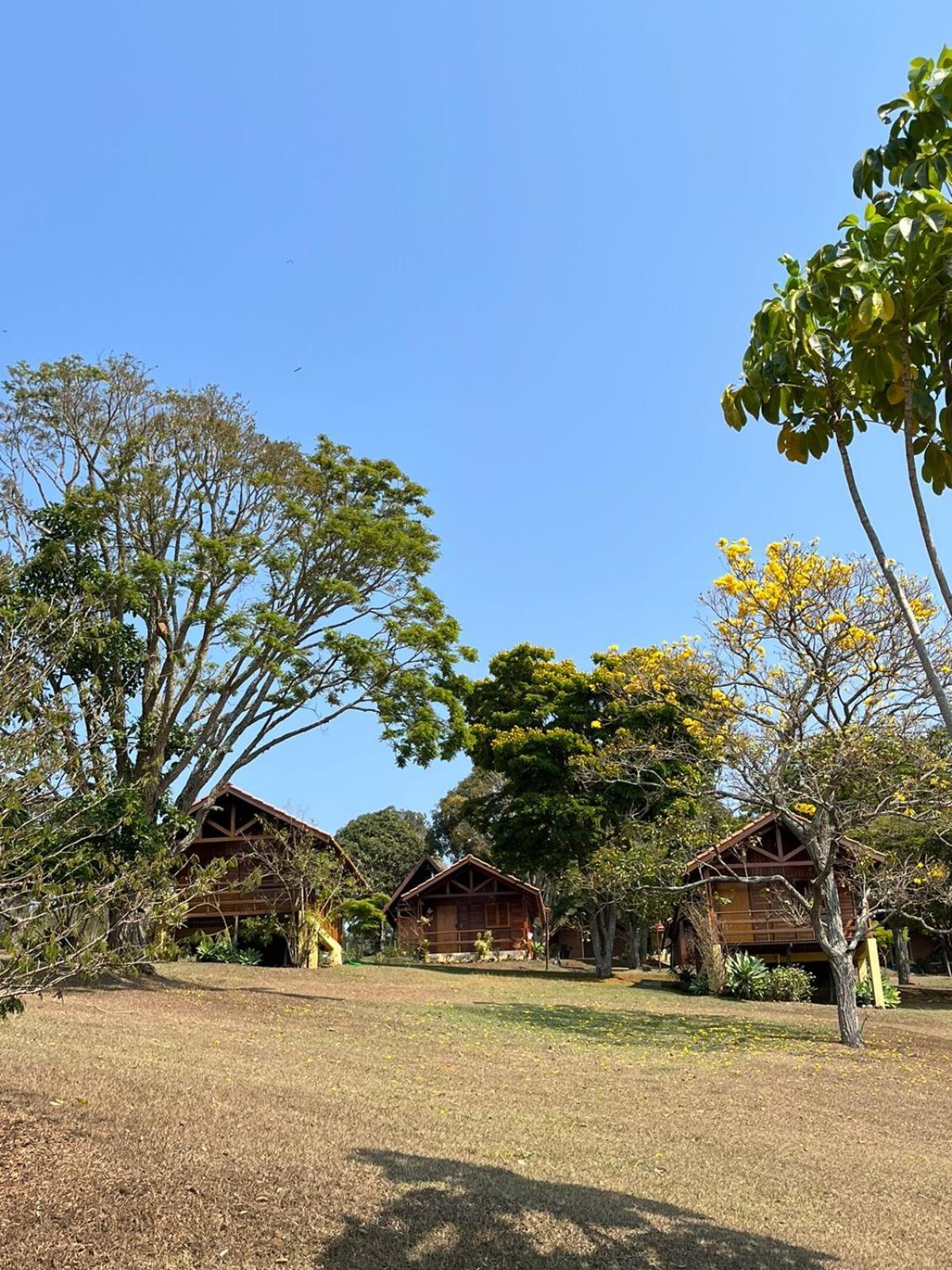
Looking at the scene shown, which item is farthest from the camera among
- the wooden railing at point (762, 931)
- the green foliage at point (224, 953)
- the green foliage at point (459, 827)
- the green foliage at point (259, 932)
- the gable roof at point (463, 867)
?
the green foliage at point (459, 827)

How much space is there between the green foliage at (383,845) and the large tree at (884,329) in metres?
52.1

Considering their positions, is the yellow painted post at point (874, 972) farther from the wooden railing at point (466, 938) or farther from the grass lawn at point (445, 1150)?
the wooden railing at point (466, 938)

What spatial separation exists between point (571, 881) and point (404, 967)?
26.0ft

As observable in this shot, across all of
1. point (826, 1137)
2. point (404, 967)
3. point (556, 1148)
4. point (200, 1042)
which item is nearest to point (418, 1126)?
point (556, 1148)

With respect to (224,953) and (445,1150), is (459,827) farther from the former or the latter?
(445,1150)

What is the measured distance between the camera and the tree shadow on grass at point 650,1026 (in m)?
16.8

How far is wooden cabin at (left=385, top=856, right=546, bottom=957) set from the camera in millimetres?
41562

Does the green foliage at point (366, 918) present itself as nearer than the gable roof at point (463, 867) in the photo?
Yes

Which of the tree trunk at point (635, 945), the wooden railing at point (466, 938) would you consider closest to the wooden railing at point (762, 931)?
the tree trunk at point (635, 945)

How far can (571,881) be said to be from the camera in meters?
28.3

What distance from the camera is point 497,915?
4206 cm

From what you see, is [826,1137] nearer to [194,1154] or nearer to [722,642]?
[194,1154]

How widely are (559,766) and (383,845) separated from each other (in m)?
27.0

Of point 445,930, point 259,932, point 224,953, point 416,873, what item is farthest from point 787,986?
point 416,873
